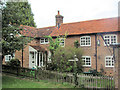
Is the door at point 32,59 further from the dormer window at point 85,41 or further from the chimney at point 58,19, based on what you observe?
the dormer window at point 85,41

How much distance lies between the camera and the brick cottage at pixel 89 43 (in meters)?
21.3

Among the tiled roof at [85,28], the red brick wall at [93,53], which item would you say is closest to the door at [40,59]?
the red brick wall at [93,53]

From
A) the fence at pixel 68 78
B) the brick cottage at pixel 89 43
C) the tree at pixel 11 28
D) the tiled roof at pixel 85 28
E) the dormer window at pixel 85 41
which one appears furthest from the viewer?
the dormer window at pixel 85 41

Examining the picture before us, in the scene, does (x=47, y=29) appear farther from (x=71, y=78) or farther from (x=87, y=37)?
(x=71, y=78)

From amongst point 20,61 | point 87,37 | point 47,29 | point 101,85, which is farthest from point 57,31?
point 101,85

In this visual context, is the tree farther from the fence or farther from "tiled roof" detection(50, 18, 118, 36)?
"tiled roof" detection(50, 18, 118, 36)

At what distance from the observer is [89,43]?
22781 mm

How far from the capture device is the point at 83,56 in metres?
22.7

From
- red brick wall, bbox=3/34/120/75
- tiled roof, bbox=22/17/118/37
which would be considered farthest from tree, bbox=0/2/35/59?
red brick wall, bbox=3/34/120/75

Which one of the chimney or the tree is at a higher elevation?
the chimney

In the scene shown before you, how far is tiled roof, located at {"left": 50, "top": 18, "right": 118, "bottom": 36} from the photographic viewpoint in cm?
2230

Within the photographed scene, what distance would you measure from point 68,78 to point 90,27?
12.1 m

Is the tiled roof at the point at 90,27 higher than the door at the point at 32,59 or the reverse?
higher

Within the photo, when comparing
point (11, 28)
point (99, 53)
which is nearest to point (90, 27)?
point (99, 53)
